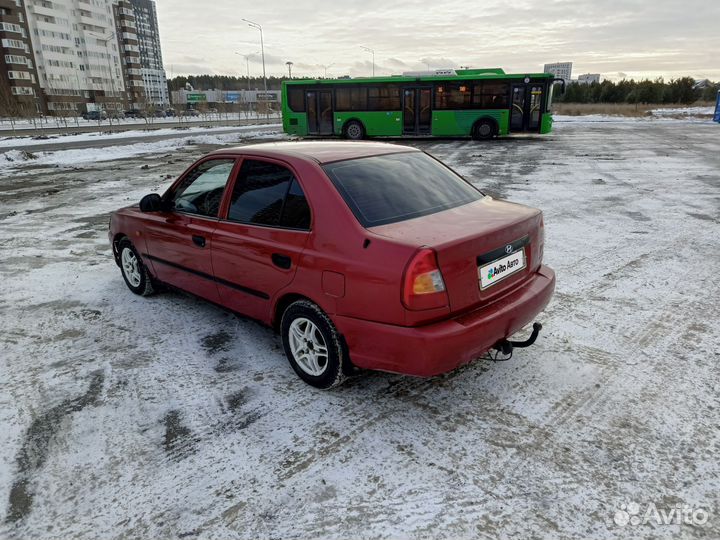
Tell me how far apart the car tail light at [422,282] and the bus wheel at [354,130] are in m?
22.5

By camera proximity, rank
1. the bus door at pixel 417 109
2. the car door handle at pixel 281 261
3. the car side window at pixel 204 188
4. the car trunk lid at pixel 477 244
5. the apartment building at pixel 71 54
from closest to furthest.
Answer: the car trunk lid at pixel 477 244
the car door handle at pixel 281 261
the car side window at pixel 204 188
the bus door at pixel 417 109
the apartment building at pixel 71 54

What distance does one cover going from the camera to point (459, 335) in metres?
2.73

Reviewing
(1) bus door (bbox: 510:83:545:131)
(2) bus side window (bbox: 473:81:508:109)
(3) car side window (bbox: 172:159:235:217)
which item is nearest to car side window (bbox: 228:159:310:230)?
(3) car side window (bbox: 172:159:235:217)

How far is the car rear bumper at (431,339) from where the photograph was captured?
2.70 metres

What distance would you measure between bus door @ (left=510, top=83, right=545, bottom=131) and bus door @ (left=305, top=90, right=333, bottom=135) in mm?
8703

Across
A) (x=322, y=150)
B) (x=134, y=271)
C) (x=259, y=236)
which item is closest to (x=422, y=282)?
(x=259, y=236)

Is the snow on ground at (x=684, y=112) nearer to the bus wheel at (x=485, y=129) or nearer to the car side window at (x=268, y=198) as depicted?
the bus wheel at (x=485, y=129)

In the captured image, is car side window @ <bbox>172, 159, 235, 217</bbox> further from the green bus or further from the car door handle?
the green bus

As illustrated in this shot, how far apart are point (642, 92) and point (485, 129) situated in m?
48.4

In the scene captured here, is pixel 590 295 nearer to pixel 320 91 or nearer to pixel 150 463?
pixel 150 463

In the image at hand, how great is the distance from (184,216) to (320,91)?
2169 cm

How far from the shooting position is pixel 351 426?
294cm

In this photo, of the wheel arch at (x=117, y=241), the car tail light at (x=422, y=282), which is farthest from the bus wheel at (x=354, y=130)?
the car tail light at (x=422, y=282)

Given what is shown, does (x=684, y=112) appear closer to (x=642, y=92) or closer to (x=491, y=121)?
(x=642, y=92)
